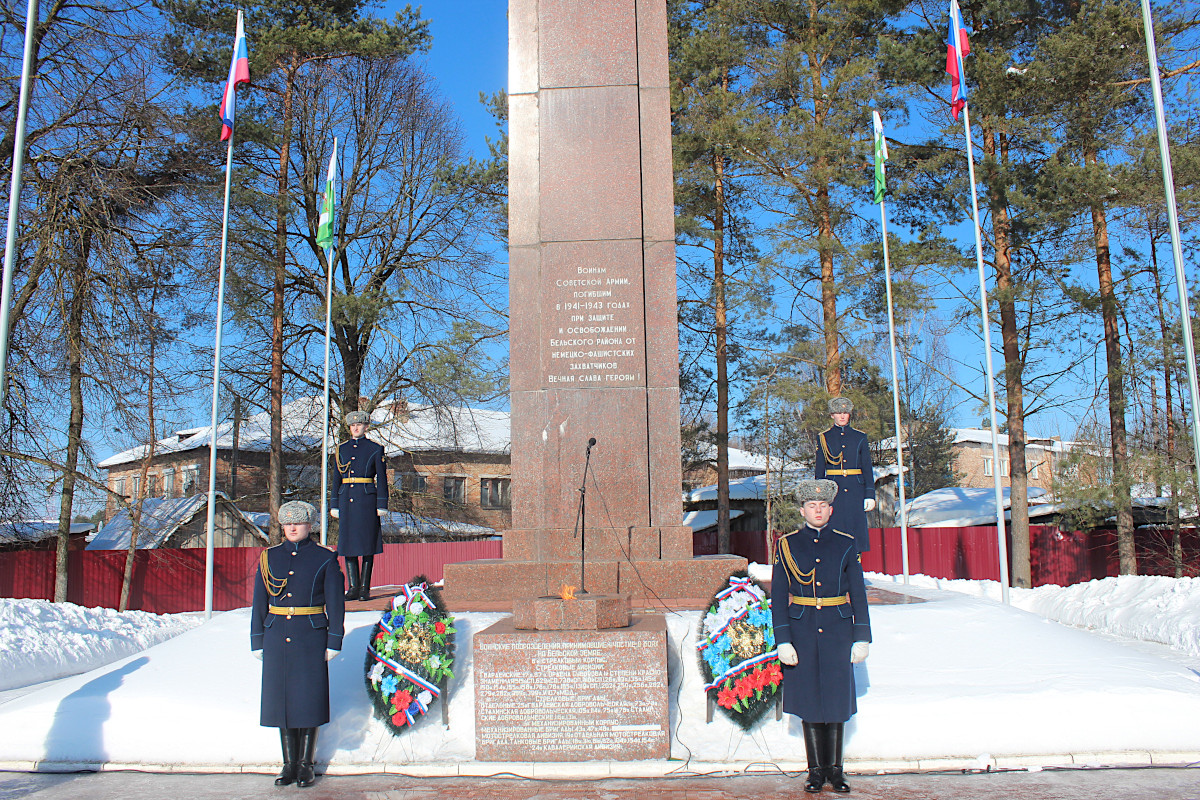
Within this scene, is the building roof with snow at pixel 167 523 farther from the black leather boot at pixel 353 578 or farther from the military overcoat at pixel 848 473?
the military overcoat at pixel 848 473

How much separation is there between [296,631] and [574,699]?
67.6 inches

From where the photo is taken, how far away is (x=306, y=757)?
5406 mm

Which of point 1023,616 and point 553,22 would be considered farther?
point 553,22


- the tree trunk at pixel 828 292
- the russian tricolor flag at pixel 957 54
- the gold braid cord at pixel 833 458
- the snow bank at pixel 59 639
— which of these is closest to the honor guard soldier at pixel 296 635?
the gold braid cord at pixel 833 458

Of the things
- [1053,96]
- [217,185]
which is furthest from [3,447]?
[1053,96]

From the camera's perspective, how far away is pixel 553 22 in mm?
9508

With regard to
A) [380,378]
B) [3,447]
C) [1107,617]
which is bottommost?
[1107,617]

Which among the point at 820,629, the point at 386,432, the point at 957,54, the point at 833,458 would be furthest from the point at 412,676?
the point at 386,432

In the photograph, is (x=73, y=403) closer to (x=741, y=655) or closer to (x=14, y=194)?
(x=14, y=194)

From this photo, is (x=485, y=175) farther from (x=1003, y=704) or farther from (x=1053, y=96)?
(x=1003, y=704)

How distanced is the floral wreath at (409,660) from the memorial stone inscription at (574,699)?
0.53 m

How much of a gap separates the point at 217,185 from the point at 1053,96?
17113 millimetres

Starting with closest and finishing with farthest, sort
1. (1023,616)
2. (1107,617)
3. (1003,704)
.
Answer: (1003,704), (1023,616), (1107,617)

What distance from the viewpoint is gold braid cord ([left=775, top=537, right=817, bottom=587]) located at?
513 centimetres
